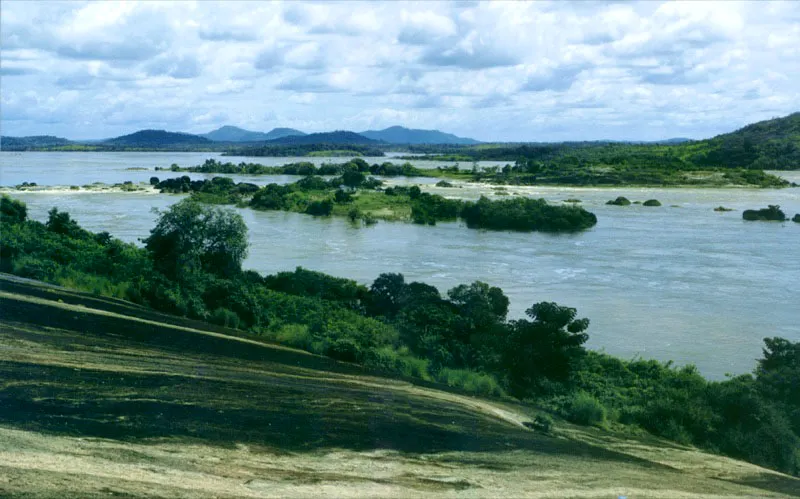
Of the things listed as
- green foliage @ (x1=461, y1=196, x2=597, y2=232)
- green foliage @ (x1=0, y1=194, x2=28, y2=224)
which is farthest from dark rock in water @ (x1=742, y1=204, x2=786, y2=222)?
green foliage @ (x1=0, y1=194, x2=28, y2=224)

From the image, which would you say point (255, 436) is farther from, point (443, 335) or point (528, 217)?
point (528, 217)

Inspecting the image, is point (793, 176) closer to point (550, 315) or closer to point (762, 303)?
point (762, 303)

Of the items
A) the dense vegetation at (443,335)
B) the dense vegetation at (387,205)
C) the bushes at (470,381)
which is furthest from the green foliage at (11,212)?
the dense vegetation at (387,205)

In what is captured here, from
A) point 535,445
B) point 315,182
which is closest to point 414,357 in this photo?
point 535,445


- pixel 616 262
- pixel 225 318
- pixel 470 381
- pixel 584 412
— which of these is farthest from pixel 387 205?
pixel 584 412

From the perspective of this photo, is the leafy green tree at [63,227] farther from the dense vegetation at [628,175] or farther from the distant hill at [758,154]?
the distant hill at [758,154]

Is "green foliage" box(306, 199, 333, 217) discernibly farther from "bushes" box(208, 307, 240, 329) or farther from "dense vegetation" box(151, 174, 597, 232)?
"bushes" box(208, 307, 240, 329)
